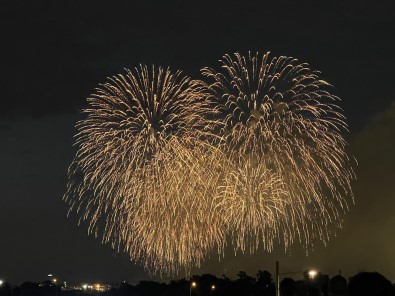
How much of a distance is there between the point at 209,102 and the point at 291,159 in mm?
9079

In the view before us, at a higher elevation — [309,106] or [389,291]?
[309,106]

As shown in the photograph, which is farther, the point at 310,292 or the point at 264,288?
the point at 264,288

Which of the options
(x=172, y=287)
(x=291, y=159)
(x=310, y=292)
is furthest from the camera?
(x=172, y=287)

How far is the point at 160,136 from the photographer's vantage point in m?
71.8

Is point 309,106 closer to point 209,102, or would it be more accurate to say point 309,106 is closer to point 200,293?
point 209,102

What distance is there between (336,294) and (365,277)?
73.6 feet

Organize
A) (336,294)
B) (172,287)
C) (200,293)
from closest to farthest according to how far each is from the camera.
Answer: (336,294), (200,293), (172,287)

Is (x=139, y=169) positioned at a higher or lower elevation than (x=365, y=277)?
higher

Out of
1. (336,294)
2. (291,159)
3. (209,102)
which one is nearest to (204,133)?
(209,102)

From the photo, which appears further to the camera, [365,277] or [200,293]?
[200,293]

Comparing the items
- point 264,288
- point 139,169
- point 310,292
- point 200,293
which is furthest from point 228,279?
point 139,169

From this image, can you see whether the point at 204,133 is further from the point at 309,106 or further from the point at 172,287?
the point at 172,287

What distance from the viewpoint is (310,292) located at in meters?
105

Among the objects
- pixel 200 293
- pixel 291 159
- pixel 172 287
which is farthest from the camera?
pixel 172 287
